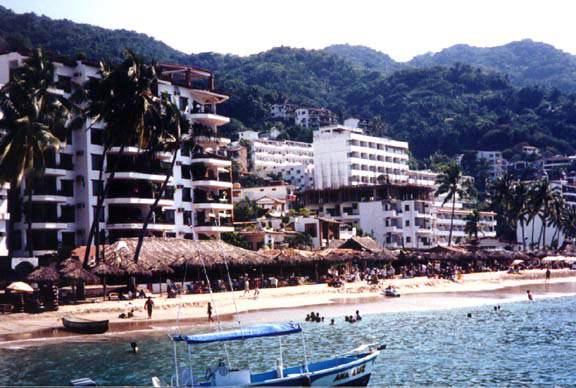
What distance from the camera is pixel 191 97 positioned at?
3620 inches

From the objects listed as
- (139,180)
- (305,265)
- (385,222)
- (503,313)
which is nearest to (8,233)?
(139,180)

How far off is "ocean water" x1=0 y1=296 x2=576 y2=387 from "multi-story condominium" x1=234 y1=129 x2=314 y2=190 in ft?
383

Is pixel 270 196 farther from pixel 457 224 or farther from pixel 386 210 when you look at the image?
pixel 457 224

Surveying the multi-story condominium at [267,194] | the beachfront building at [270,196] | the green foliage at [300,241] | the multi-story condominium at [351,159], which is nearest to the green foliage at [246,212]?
the beachfront building at [270,196]

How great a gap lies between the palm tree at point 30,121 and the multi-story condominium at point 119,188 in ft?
11.4

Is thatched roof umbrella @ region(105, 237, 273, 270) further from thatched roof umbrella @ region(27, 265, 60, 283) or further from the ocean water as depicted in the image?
the ocean water

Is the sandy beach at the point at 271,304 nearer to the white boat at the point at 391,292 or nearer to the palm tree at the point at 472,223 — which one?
the white boat at the point at 391,292

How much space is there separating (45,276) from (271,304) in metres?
19.4

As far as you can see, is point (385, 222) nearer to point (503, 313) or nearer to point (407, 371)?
point (503, 313)

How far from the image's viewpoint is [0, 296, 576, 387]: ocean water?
111 ft

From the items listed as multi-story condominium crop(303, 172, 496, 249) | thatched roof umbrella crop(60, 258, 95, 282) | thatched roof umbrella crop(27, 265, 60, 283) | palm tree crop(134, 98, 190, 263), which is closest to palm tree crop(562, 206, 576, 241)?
multi-story condominium crop(303, 172, 496, 249)

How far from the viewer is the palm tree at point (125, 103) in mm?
66625

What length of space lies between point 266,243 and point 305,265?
1180cm

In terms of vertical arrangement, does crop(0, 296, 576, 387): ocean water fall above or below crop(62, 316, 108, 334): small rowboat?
below
